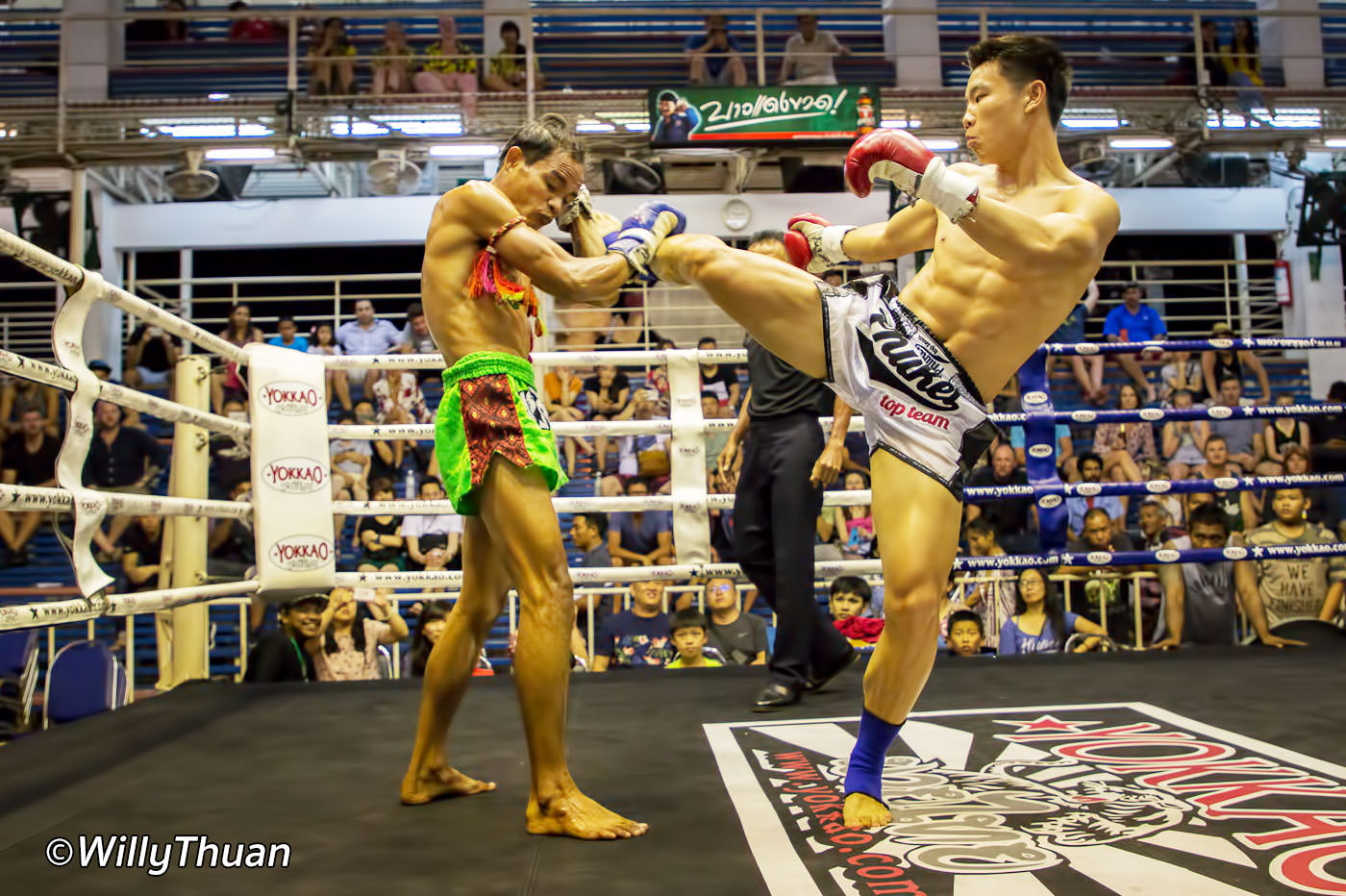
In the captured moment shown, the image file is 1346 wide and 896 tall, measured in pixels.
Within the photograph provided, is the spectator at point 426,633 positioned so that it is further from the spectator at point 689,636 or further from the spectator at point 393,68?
the spectator at point 393,68

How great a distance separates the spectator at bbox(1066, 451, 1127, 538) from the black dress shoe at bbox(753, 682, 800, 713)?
9.51ft

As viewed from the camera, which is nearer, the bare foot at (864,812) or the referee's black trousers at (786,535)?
the bare foot at (864,812)

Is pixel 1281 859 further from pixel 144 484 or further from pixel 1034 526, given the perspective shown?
pixel 144 484

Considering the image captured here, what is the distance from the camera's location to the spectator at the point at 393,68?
348 inches

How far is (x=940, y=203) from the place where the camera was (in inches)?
70.8

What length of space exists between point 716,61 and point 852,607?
7.11 m

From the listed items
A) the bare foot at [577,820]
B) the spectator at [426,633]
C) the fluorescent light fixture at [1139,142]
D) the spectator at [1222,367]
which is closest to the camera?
the bare foot at [577,820]

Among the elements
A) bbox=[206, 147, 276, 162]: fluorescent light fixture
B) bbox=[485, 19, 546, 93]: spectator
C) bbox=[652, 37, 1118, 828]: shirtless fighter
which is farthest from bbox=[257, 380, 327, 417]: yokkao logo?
bbox=[485, 19, 546, 93]: spectator

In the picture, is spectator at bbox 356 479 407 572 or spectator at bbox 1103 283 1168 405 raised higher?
spectator at bbox 1103 283 1168 405

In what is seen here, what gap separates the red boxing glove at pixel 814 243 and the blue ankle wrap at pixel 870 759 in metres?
1.02

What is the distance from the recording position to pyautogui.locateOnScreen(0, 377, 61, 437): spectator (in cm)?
694

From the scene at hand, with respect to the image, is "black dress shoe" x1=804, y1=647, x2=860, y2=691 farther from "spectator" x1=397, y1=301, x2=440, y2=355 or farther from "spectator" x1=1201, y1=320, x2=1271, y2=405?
"spectator" x1=1201, y1=320, x2=1271, y2=405

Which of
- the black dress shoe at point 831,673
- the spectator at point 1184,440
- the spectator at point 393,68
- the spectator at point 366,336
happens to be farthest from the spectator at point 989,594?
the spectator at point 393,68

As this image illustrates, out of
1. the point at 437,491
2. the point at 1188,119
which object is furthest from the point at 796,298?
the point at 1188,119
